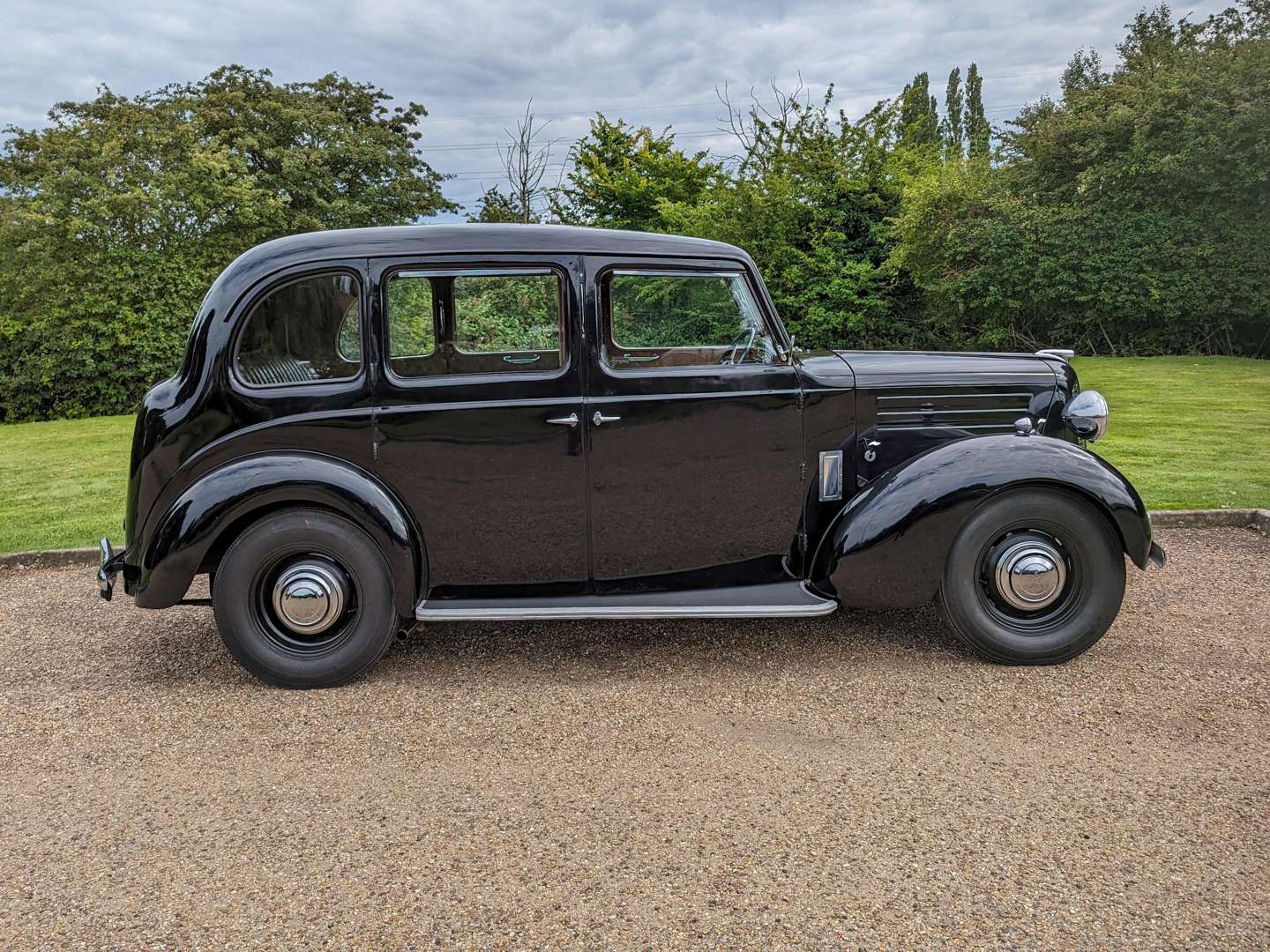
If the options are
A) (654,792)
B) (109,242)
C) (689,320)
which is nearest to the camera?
(654,792)

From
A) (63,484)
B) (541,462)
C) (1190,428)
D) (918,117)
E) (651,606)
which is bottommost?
(63,484)

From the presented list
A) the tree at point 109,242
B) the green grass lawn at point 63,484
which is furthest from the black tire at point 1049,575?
the tree at point 109,242

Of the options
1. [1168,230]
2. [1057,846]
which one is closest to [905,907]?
[1057,846]

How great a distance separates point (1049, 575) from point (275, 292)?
390 centimetres

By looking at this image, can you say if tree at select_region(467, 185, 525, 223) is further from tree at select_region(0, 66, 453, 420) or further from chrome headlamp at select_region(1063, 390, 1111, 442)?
chrome headlamp at select_region(1063, 390, 1111, 442)

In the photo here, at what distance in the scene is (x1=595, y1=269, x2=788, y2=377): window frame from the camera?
4258mm

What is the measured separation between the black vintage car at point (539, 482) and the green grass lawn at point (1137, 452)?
351 cm

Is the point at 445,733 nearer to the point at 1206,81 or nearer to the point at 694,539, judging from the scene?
the point at 694,539

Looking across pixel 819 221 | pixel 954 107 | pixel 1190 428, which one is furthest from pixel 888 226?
pixel 954 107

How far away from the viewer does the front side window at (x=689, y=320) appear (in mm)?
4402

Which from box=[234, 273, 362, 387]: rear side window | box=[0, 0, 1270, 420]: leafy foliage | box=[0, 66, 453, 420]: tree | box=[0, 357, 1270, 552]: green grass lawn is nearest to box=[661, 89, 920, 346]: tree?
box=[0, 0, 1270, 420]: leafy foliage

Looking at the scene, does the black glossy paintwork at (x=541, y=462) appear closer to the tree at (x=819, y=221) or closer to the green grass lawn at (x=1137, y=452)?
the green grass lawn at (x=1137, y=452)

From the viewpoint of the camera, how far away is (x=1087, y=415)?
4.52 m

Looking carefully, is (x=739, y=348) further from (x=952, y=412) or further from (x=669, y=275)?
(x=952, y=412)
